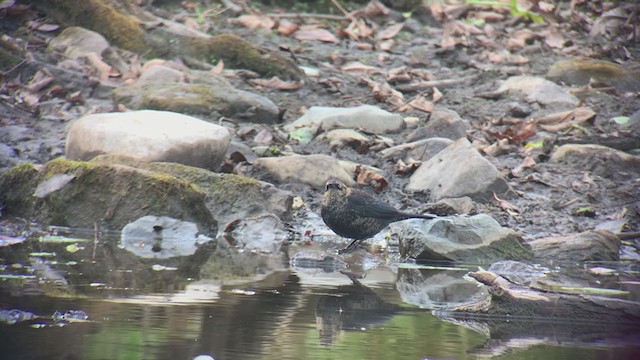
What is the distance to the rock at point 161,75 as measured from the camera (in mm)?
11992

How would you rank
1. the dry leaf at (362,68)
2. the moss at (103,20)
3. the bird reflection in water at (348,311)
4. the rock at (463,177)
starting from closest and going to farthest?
the bird reflection in water at (348,311)
the rock at (463,177)
the moss at (103,20)
the dry leaf at (362,68)

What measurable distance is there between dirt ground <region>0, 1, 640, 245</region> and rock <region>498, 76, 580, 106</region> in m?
0.16

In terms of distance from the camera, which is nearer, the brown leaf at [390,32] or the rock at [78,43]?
the rock at [78,43]

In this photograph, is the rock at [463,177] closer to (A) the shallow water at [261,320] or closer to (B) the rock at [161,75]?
(A) the shallow water at [261,320]

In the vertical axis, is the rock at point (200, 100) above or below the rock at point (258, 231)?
below

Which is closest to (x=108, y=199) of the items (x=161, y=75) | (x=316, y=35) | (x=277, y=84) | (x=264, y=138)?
(x=264, y=138)

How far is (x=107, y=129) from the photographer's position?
31.4ft

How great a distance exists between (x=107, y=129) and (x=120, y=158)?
0.45m

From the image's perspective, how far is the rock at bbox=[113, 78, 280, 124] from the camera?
11.2 m

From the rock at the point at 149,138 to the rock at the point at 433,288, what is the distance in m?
2.97

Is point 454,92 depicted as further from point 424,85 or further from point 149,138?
point 149,138

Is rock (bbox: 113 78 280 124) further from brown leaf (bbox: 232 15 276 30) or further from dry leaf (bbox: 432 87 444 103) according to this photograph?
brown leaf (bbox: 232 15 276 30)

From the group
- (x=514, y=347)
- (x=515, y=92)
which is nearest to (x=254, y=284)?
(x=514, y=347)

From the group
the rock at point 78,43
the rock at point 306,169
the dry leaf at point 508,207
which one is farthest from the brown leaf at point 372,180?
the rock at point 78,43
